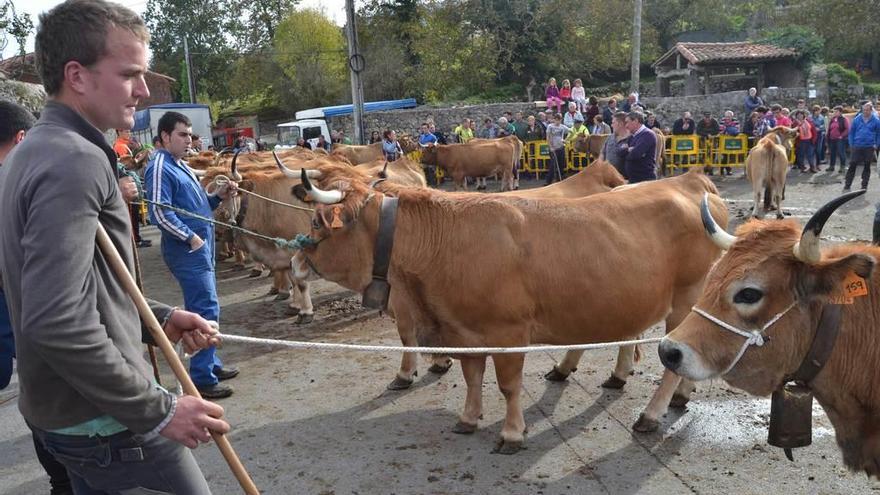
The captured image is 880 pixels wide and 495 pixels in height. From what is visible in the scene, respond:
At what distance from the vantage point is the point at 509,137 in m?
20.3

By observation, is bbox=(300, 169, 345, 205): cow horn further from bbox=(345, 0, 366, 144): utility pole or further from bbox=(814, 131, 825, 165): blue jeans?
bbox=(814, 131, 825, 165): blue jeans

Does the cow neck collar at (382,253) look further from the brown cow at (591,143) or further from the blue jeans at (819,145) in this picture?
the blue jeans at (819,145)

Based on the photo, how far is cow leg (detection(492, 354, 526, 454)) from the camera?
4.58 metres

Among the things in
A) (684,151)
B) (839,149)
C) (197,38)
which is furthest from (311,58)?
(839,149)

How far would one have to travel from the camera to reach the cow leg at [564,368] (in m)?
5.72

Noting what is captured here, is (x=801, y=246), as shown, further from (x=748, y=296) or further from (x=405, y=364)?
(x=405, y=364)

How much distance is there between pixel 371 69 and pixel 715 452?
38.9 metres

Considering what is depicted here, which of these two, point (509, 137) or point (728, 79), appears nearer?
point (509, 137)

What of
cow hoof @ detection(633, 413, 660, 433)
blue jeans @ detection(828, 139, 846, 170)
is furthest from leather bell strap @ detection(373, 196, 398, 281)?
blue jeans @ detection(828, 139, 846, 170)

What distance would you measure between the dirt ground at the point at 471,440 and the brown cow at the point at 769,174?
817 cm

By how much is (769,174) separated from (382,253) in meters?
10.8

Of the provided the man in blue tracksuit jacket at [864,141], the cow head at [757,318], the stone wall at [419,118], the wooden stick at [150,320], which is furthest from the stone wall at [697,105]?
A: the wooden stick at [150,320]

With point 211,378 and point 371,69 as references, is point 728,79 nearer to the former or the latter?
point 371,69

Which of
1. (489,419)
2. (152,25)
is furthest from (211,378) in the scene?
(152,25)
